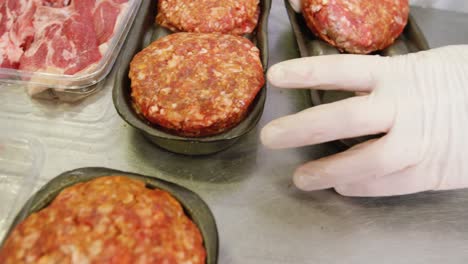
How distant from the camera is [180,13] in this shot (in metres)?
1.59

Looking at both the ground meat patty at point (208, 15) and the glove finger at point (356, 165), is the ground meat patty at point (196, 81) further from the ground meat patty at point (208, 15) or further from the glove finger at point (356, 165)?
the glove finger at point (356, 165)

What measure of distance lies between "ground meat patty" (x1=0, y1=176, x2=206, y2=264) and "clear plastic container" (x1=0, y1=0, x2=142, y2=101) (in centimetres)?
53

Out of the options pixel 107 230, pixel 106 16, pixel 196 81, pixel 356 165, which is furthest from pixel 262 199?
pixel 106 16

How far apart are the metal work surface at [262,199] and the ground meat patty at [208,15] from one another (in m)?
0.37

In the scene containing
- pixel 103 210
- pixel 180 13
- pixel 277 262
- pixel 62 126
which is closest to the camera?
pixel 103 210

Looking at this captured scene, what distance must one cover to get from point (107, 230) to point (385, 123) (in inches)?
32.0

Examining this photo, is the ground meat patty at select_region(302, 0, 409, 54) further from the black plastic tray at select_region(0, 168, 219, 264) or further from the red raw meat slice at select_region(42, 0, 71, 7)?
the red raw meat slice at select_region(42, 0, 71, 7)

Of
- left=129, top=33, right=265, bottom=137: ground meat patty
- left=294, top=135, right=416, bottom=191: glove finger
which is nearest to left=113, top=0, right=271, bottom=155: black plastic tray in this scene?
left=129, top=33, right=265, bottom=137: ground meat patty

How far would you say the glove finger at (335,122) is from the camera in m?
1.18

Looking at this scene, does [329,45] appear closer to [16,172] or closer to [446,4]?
[446,4]

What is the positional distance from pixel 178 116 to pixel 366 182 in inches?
24.3

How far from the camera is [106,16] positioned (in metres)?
1.62

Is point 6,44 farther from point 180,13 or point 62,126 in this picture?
point 180,13

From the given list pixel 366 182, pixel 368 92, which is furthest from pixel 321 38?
pixel 366 182
